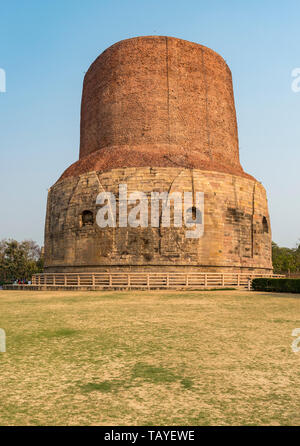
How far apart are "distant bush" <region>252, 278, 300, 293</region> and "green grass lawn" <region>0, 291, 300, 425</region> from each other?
1002 centimetres

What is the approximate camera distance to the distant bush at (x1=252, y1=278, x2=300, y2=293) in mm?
16938

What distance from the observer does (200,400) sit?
10.5ft

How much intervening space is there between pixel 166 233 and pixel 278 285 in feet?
23.6

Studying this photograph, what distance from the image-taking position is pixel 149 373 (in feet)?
13.2

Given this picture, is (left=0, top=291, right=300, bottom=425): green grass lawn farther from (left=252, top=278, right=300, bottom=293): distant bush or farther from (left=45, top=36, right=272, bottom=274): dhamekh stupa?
(left=45, top=36, right=272, bottom=274): dhamekh stupa

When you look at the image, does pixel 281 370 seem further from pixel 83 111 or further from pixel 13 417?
pixel 83 111

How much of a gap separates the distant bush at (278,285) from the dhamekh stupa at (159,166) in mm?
4502

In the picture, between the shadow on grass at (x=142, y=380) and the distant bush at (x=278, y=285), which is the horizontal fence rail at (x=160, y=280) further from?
the shadow on grass at (x=142, y=380)

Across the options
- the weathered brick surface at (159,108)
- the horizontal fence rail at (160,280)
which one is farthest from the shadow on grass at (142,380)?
the weathered brick surface at (159,108)

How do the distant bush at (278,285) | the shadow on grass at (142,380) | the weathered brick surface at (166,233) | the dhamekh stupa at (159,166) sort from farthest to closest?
1. the dhamekh stupa at (159,166)
2. the weathered brick surface at (166,233)
3. the distant bush at (278,285)
4. the shadow on grass at (142,380)

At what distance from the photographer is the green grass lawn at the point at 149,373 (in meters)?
2.89

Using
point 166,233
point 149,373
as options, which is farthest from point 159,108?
point 149,373

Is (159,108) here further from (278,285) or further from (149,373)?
(149,373)
